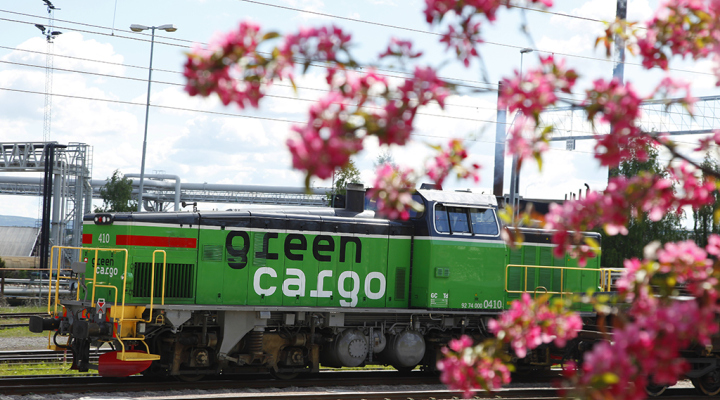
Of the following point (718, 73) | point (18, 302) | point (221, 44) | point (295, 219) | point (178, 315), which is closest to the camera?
point (221, 44)

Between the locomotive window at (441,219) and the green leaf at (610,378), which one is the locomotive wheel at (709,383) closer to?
the locomotive window at (441,219)

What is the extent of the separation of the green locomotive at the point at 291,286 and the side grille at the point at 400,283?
35mm

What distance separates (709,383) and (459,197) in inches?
210

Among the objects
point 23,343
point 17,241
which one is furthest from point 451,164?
point 17,241

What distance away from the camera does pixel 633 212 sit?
3203mm

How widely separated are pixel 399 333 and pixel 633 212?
909cm

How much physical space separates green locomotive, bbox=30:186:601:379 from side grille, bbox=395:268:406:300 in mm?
35

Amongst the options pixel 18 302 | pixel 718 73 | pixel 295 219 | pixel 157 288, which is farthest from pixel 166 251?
pixel 18 302

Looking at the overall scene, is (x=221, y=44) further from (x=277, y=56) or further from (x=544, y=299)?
(x=544, y=299)

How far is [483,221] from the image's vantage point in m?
12.4

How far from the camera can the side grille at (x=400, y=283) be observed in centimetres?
1217


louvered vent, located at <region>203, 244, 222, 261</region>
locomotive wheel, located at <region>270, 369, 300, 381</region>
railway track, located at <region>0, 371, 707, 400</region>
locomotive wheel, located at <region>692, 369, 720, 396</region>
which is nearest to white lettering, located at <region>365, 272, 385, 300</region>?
railway track, located at <region>0, 371, 707, 400</region>

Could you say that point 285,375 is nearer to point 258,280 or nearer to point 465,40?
point 258,280

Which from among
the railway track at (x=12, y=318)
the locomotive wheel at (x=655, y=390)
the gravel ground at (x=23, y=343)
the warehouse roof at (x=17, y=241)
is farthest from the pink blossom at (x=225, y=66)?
the warehouse roof at (x=17, y=241)
